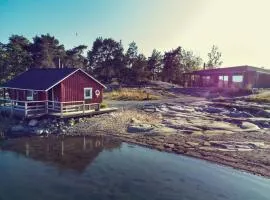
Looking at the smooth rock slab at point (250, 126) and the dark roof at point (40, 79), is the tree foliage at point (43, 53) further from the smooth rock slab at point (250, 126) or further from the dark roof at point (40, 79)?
the smooth rock slab at point (250, 126)

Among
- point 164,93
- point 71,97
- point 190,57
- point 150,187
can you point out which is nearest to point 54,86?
point 71,97

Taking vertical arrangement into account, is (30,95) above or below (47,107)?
above

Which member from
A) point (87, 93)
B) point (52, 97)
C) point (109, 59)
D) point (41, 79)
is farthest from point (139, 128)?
point (109, 59)

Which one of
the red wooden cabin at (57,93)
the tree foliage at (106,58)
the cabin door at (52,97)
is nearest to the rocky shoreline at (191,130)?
the red wooden cabin at (57,93)

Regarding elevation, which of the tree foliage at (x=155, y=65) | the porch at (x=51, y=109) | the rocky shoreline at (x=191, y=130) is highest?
the tree foliage at (x=155, y=65)

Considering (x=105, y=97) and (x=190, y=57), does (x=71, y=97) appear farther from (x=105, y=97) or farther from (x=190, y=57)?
(x=190, y=57)

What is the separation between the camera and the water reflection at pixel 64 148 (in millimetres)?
18172

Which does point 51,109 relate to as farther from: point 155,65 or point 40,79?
point 155,65

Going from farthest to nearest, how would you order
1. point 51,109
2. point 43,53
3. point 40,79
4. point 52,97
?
point 43,53, point 40,79, point 52,97, point 51,109

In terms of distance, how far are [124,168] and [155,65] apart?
54175mm

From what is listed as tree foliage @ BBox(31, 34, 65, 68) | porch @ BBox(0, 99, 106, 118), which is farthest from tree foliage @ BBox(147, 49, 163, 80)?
porch @ BBox(0, 99, 106, 118)

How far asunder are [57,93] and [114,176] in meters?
13.5

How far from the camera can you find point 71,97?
27359 mm

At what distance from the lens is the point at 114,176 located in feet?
51.0
